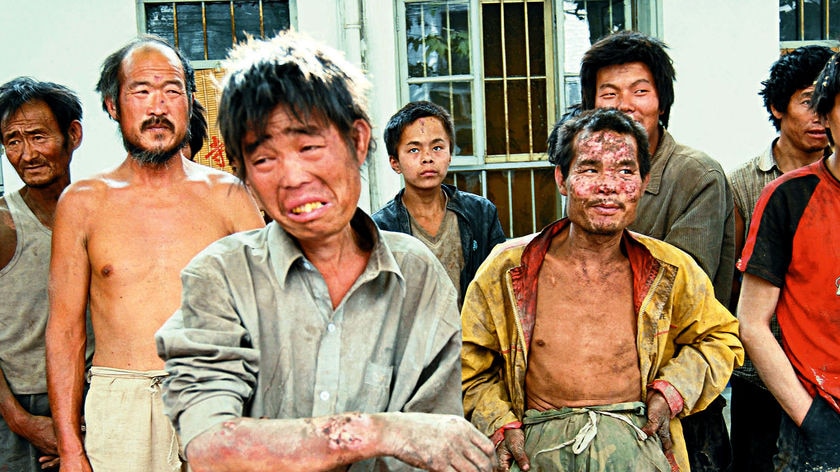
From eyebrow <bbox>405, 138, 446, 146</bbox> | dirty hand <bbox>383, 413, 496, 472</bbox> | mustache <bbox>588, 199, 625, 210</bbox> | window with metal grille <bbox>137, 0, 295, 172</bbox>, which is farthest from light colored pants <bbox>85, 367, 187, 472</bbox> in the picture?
window with metal grille <bbox>137, 0, 295, 172</bbox>

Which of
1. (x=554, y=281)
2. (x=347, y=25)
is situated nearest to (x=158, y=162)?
(x=554, y=281)

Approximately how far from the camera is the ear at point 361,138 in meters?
1.86

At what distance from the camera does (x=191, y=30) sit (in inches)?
236

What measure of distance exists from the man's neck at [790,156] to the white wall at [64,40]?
447cm

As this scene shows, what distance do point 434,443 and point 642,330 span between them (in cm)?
130

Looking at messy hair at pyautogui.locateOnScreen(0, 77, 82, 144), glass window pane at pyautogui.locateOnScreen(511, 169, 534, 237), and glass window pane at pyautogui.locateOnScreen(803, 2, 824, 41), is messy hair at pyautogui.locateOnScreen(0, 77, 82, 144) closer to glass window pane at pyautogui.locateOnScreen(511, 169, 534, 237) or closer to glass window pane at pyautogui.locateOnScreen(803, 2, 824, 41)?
glass window pane at pyautogui.locateOnScreen(511, 169, 534, 237)

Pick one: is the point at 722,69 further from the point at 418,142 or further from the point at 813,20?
the point at 418,142

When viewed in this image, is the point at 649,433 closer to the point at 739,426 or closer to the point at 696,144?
the point at 739,426

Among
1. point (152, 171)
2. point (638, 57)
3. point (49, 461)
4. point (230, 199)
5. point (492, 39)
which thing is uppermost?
point (492, 39)

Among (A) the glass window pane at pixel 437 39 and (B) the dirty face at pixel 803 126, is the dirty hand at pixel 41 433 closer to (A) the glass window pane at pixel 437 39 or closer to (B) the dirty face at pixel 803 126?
(B) the dirty face at pixel 803 126

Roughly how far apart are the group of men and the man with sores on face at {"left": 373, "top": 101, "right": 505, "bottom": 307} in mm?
924

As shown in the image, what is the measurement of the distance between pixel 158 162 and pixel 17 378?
3.95 feet

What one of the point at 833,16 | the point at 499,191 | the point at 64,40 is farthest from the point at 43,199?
the point at 833,16

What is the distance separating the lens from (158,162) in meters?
2.82
